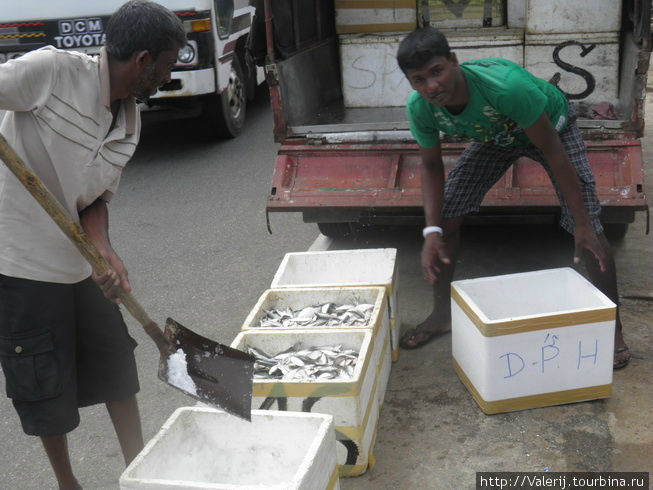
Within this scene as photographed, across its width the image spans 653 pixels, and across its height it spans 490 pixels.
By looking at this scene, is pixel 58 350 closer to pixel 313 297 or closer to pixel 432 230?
pixel 313 297

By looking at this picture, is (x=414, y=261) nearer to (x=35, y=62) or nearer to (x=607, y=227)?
(x=607, y=227)

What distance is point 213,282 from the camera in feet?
16.0

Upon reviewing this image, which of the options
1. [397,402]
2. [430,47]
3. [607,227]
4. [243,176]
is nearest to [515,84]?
[430,47]

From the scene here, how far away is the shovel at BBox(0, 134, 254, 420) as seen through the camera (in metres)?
2.31

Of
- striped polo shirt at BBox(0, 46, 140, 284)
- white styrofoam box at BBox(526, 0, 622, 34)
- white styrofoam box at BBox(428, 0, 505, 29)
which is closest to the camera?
striped polo shirt at BBox(0, 46, 140, 284)

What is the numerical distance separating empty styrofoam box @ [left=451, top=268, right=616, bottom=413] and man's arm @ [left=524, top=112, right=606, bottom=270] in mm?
179

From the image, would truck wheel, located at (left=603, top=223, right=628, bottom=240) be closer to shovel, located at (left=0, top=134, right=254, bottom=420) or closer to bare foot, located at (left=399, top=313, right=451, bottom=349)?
bare foot, located at (left=399, top=313, right=451, bottom=349)

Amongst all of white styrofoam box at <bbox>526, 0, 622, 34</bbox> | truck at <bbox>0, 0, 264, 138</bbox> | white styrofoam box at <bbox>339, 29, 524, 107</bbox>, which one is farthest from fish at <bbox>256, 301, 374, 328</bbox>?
truck at <bbox>0, 0, 264, 138</bbox>

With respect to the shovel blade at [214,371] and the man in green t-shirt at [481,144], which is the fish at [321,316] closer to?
the man in green t-shirt at [481,144]

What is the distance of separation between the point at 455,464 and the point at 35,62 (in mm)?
2035

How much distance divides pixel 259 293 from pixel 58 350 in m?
2.23

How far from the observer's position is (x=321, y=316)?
11.5 ft

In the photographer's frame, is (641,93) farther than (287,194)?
No

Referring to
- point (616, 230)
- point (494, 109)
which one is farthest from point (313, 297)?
point (616, 230)
